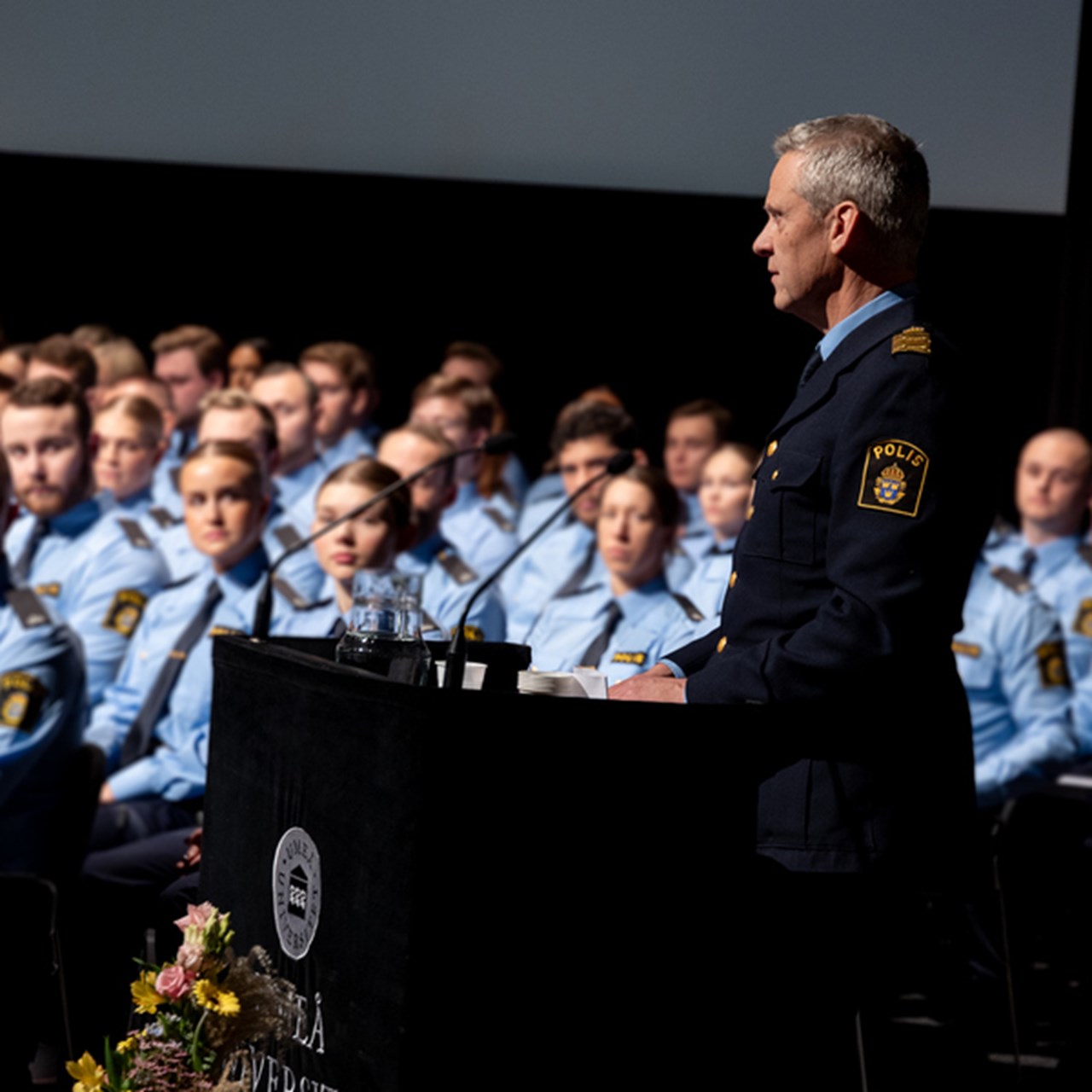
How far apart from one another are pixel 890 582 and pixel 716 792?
275 millimetres

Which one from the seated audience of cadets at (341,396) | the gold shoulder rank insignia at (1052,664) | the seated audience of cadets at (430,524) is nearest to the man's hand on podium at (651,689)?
the seated audience of cadets at (430,524)

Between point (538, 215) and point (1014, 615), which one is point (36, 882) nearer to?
point (1014, 615)

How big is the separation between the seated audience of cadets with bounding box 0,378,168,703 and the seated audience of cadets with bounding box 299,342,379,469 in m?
1.44

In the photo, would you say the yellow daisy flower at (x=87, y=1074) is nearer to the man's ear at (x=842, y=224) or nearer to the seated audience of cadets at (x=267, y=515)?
the man's ear at (x=842, y=224)

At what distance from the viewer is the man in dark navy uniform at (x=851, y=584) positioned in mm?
1721

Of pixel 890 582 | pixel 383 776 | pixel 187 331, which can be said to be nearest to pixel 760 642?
pixel 890 582

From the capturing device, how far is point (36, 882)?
3182 millimetres

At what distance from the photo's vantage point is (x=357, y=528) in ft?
14.8

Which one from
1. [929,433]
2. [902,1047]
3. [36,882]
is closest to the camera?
[929,433]

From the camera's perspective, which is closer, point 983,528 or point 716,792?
point 716,792

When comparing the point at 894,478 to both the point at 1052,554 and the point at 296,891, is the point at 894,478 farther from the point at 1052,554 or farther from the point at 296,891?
the point at 1052,554

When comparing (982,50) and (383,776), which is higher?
(982,50)

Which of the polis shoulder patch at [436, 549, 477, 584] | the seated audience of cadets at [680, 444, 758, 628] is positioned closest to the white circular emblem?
the polis shoulder patch at [436, 549, 477, 584]

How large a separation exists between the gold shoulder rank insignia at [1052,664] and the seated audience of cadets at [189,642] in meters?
2.21
